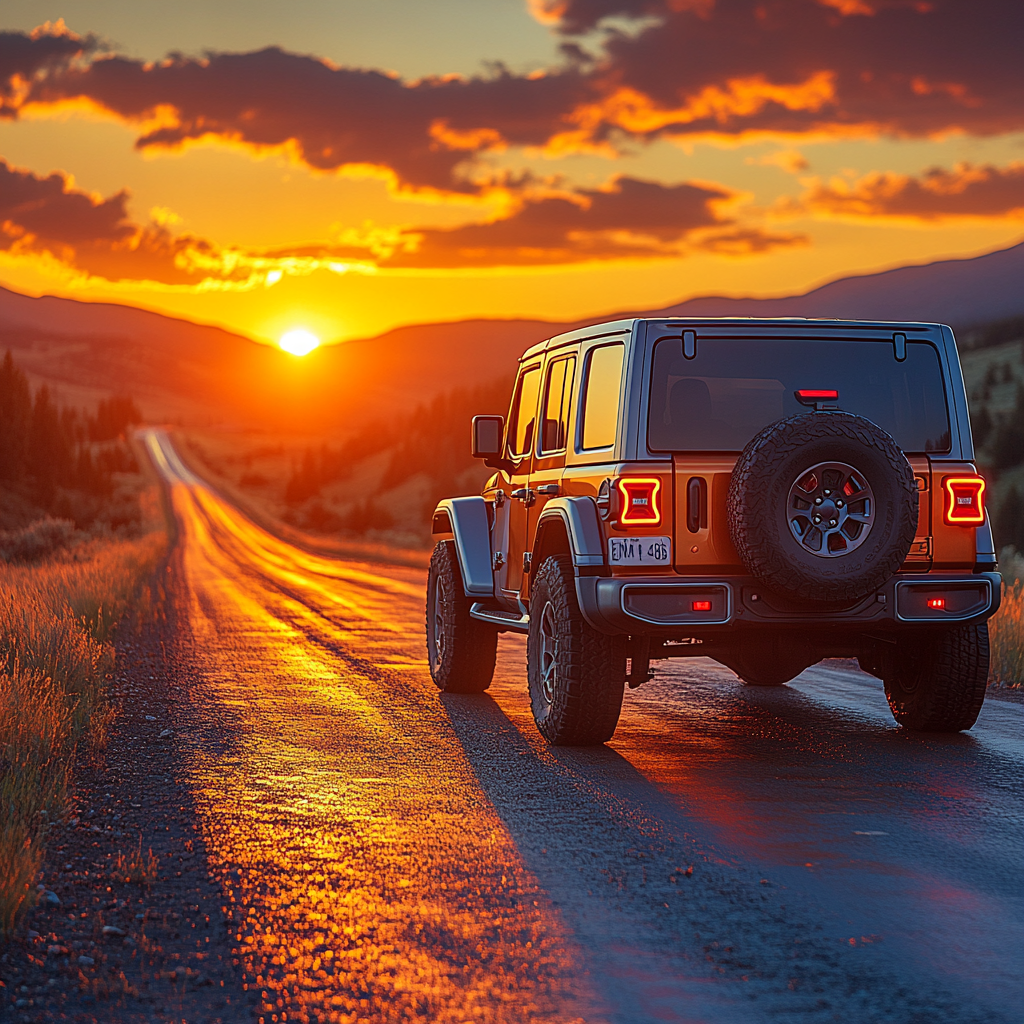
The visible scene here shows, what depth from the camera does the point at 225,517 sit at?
70.5 meters

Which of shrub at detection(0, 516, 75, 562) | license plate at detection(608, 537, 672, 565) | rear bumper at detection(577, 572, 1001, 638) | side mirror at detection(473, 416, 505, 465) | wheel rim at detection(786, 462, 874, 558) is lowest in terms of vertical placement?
shrub at detection(0, 516, 75, 562)

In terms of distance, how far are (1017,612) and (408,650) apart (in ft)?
21.4

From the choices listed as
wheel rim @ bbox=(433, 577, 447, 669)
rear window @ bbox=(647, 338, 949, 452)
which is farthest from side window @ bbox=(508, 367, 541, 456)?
rear window @ bbox=(647, 338, 949, 452)

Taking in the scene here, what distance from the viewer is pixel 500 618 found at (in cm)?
974

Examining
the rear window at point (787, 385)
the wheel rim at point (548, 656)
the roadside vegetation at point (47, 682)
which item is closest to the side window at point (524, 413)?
the wheel rim at point (548, 656)

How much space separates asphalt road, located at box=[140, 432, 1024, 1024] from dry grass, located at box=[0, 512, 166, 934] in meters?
0.74

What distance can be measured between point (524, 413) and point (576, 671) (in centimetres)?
288

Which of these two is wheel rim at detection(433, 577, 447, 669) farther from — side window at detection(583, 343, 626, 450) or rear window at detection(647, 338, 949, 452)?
rear window at detection(647, 338, 949, 452)

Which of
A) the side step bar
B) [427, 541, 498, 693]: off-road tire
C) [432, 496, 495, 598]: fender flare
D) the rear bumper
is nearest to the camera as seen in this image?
the rear bumper

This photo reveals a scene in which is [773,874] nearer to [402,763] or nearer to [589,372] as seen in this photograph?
[402,763]

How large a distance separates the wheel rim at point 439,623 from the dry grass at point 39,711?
275cm

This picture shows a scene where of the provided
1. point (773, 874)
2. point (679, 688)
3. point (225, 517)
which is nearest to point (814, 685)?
point (679, 688)

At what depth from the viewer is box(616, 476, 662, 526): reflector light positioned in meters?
7.46

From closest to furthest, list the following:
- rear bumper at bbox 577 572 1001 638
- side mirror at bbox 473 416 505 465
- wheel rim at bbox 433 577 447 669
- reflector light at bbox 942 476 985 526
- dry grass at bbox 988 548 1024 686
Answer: rear bumper at bbox 577 572 1001 638
reflector light at bbox 942 476 985 526
side mirror at bbox 473 416 505 465
wheel rim at bbox 433 577 447 669
dry grass at bbox 988 548 1024 686
